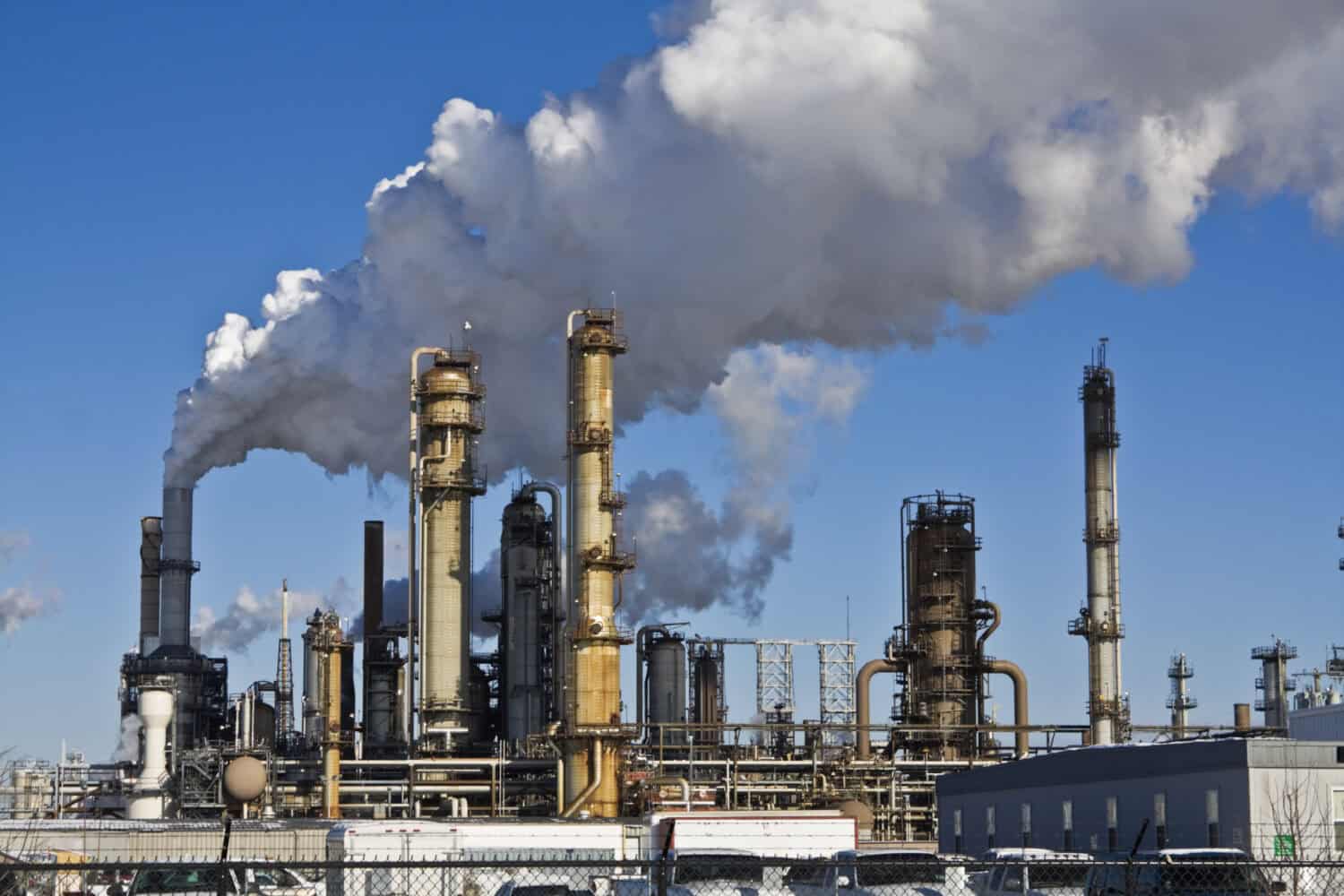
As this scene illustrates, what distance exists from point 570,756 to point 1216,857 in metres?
38.7

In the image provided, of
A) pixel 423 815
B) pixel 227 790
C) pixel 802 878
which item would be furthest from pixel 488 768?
pixel 802 878

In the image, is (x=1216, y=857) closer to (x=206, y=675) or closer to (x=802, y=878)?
(x=802, y=878)

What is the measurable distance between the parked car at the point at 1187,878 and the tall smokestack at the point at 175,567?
176 feet

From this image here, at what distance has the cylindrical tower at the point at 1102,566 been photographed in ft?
230

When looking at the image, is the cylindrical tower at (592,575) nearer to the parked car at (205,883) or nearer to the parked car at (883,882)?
the parked car at (205,883)

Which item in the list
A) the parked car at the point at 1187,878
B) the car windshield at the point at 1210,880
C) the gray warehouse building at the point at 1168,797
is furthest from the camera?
the gray warehouse building at the point at 1168,797

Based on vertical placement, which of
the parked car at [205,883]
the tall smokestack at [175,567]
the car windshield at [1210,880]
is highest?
the tall smokestack at [175,567]

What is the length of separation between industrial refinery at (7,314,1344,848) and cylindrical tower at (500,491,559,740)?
0.09 meters

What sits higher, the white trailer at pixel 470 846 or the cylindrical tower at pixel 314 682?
the cylindrical tower at pixel 314 682

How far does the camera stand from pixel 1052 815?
127 ft

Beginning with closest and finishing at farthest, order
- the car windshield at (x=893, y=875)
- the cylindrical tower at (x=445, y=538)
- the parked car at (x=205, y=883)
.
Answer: the car windshield at (x=893, y=875) < the parked car at (x=205, y=883) < the cylindrical tower at (x=445, y=538)

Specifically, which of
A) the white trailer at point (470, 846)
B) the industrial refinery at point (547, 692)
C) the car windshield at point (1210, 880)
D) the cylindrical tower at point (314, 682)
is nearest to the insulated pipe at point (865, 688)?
the industrial refinery at point (547, 692)

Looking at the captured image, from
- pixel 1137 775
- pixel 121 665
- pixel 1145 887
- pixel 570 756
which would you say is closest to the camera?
pixel 1145 887

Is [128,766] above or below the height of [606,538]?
below
